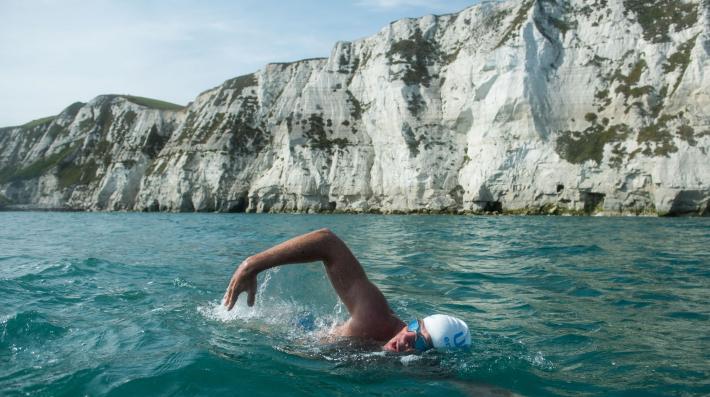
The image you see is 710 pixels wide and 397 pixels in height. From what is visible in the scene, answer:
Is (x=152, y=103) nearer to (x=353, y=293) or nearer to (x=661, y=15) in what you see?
(x=661, y=15)

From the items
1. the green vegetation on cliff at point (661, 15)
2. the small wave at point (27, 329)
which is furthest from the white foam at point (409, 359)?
the green vegetation on cliff at point (661, 15)

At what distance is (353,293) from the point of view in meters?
5.30

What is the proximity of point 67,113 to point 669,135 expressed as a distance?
118357mm

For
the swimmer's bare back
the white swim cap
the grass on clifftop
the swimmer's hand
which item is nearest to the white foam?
the white swim cap

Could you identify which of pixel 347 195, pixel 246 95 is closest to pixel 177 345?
pixel 347 195

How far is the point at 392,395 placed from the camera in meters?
4.50

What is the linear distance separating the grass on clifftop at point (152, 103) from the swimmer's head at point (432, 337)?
338 feet

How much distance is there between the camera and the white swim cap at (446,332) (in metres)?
5.21

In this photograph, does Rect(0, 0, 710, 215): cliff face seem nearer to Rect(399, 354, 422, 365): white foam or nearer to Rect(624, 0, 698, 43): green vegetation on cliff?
Rect(624, 0, 698, 43): green vegetation on cliff

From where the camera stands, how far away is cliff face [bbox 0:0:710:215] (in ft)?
145

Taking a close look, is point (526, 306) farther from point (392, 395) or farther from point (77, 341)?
point (77, 341)

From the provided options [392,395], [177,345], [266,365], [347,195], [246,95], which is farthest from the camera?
[246,95]

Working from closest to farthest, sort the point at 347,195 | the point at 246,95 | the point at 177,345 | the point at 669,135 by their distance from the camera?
1. the point at 177,345
2. the point at 669,135
3. the point at 347,195
4. the point at 246,95

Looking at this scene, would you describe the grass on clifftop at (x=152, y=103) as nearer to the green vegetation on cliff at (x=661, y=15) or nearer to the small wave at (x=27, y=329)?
the green vegetation on cliff at (x=661, y=15)
